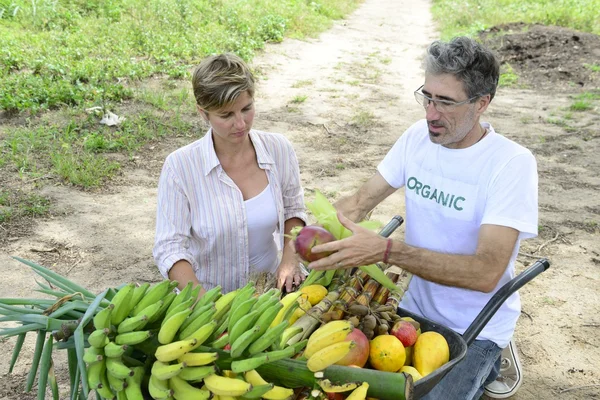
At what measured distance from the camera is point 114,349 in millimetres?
1647

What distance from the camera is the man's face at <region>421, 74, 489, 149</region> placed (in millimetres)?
2812

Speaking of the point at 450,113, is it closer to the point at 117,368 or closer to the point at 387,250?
the point at 387,250

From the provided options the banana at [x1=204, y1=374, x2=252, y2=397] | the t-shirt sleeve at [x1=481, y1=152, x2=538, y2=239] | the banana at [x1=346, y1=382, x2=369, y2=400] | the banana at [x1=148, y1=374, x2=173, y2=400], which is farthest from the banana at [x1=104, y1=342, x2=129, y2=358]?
the t-shirt sleeve at [x1=481, y1=152, x2=538, y2=239]

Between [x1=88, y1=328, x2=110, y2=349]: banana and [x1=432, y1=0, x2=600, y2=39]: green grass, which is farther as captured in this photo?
[x1=432, y1=0, x2=600, y2=39]: green grass

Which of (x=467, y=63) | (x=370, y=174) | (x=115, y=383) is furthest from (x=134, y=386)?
(x=370, y=174)

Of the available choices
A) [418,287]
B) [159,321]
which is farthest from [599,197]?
[159,321]

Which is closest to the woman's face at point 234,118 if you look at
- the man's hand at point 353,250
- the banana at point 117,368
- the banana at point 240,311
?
the man's hand at point 353,250

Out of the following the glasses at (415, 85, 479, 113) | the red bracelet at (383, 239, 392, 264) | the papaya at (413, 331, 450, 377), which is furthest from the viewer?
the glasses at (415, 85, 479, 113)

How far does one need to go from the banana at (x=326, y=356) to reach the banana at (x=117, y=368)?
20.9 inches

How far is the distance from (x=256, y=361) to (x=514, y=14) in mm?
17930

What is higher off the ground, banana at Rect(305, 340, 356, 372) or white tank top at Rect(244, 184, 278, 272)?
banana at Rect(305, 340, 356, 372)

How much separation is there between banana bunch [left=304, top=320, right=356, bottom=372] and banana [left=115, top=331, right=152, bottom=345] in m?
0.50

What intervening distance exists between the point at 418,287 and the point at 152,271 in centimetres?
256

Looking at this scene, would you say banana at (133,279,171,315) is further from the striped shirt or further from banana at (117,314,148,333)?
the striped shirt
